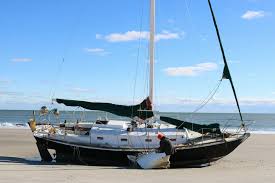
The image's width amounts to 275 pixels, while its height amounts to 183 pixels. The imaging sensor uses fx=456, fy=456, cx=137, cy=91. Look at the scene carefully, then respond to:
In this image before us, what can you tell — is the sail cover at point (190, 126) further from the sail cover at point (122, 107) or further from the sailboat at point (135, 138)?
the sail cover at point (122, 107)

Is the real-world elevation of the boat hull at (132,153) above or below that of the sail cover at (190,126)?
below

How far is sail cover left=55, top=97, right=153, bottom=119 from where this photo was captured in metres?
20.1

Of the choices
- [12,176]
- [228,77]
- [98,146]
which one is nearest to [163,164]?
[98,146]

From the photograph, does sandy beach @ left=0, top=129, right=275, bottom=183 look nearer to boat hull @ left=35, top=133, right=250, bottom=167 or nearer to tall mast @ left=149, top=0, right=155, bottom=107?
boat hull @ left=35, top=133, right=250, bottom=167

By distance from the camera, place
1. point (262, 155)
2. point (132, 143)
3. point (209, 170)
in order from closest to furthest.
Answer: point (209, 170) → point (132, 143) → point (262, 155)

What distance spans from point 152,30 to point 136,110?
12.6ft

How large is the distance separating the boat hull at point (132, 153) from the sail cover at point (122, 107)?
196 centimetres

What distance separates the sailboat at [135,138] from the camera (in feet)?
62.2

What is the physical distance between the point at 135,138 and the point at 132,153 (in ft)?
2.25

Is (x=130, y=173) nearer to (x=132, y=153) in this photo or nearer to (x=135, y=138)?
(x=132, y=153)

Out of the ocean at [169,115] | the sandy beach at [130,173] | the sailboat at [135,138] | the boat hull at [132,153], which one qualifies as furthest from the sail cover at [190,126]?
the sandy beach at [130,173]

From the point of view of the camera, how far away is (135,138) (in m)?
19.3

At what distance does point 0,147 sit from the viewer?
87.1 feet

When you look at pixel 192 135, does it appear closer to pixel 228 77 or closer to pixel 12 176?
pixel 228 77
